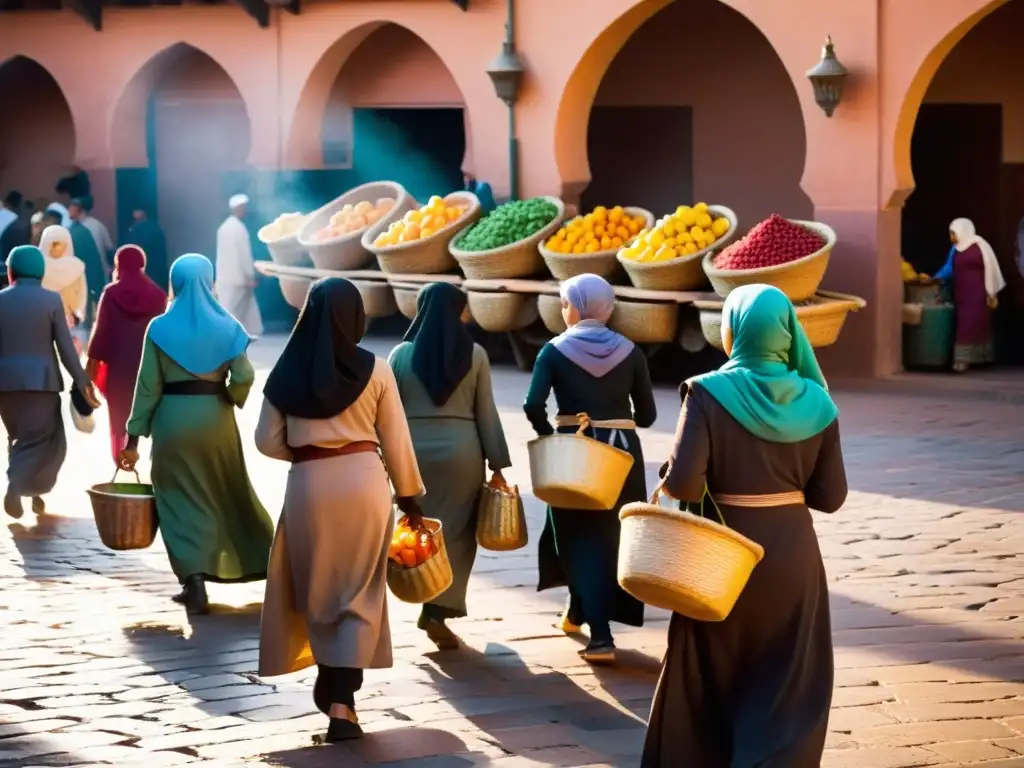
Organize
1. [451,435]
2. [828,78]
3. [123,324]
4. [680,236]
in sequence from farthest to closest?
1. [828,78]
2. [680,236]
3. [123,324]
4. [451,435]

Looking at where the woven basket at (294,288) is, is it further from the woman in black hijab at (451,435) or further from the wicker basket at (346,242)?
the woman in black hijab at (451,435)

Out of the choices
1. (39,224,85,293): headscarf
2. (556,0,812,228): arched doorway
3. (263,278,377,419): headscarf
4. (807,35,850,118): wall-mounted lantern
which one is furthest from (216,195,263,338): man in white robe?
(263,278,377,419): headscarf

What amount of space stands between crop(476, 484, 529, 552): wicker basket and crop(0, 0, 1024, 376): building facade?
28.6 feet

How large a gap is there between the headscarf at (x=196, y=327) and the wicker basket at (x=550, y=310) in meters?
7.57

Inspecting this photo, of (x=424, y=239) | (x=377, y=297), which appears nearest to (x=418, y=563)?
(x=424, y=239)

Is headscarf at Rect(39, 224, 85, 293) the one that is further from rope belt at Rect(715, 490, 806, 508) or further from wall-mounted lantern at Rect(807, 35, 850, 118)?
rope belt at Rect(715, 490, 806, 508)

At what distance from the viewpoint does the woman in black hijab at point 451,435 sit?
7.36 meters

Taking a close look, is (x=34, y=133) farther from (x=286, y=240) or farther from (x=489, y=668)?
(x=489, y=668)

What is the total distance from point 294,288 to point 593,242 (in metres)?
4.24

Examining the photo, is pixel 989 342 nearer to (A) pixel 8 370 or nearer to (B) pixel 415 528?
(A) pixel 8 370

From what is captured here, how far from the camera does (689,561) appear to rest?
4906 mm

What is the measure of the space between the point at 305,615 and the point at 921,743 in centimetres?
209

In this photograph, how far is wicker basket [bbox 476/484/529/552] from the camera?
23.9ft

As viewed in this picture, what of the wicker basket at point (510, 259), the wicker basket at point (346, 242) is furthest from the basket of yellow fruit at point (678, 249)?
the wicker basket at point (346, 242)
